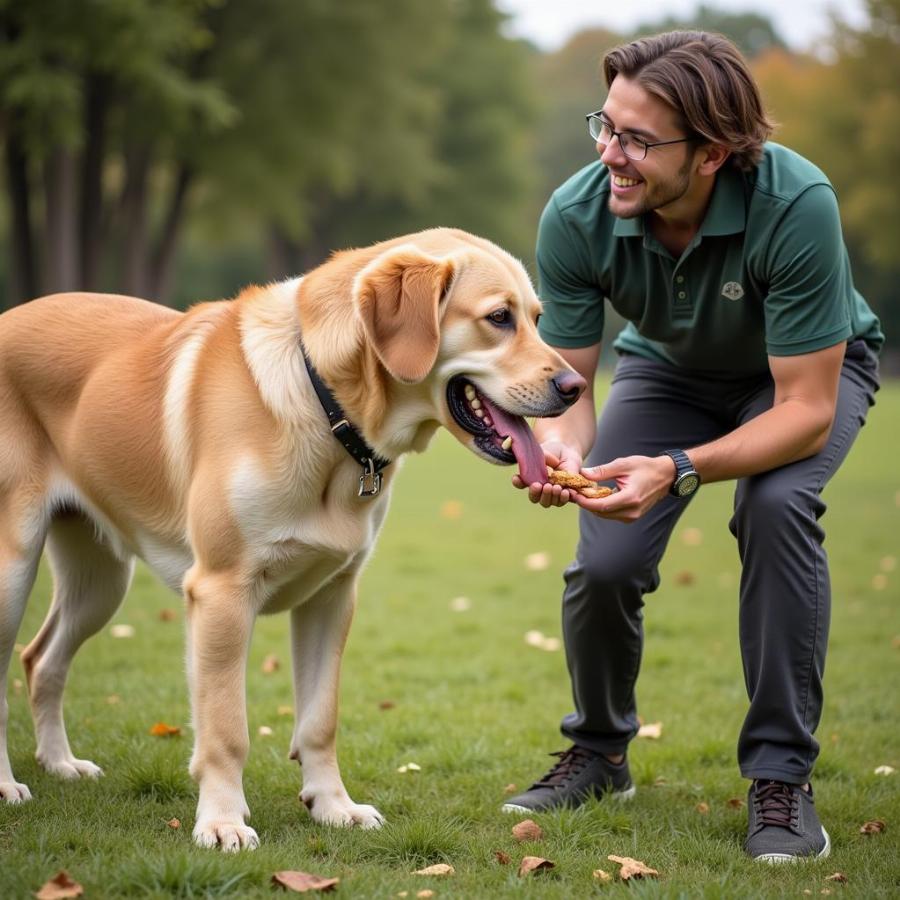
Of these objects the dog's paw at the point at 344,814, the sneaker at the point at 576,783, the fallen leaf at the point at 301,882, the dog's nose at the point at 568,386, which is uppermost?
the dog's nose at the point at 568,386

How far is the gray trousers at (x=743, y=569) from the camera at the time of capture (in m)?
4.07

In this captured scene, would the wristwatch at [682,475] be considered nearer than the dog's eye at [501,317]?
No

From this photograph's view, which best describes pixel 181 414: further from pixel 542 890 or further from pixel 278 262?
pixel 278 262

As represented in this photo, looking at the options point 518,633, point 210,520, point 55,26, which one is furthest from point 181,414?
point 55,26

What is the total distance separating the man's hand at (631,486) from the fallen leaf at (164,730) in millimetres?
2200

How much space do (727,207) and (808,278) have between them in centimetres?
37

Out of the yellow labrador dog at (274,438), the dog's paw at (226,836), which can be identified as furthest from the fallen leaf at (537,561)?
the dog's paw at (226,836)

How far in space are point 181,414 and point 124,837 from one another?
1349mm

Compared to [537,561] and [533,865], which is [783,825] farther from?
[537,561]

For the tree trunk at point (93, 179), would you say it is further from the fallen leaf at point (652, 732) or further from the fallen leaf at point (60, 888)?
the fallen leaf at point (60, 888)

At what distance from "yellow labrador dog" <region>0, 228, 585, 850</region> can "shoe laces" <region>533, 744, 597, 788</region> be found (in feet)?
2.37

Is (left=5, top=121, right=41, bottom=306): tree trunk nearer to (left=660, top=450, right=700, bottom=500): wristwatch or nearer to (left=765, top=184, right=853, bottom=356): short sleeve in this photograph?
(left=660, top=450, right=700, bottom=500): wristwatch

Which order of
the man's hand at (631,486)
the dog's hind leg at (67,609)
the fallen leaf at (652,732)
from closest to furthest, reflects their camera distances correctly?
the man's hand at (631,486)
the dog's hind leg at (67,609)
the fallen leaf at (652,732)

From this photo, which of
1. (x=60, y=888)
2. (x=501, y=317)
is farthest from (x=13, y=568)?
(x=501, y=317)
